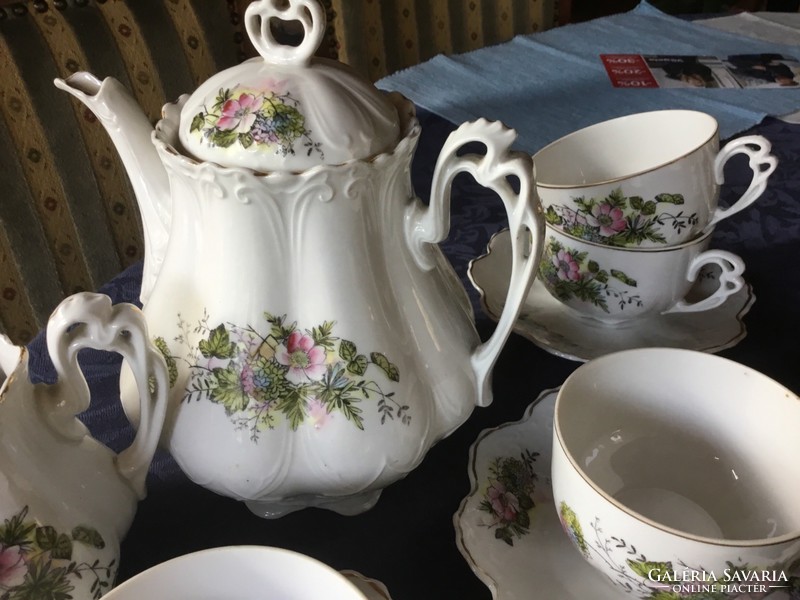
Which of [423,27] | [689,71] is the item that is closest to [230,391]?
[689,71]

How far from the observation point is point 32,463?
0.36 metres

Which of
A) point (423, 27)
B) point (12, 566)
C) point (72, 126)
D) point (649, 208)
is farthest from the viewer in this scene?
point (423, 27)

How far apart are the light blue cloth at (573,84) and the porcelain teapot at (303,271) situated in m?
0.57

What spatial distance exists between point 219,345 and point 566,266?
31cm

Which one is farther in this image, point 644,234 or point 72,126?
point 72,126

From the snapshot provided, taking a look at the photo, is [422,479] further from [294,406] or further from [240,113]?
[240,113]

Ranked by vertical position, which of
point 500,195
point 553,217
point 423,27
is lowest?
point 423,27

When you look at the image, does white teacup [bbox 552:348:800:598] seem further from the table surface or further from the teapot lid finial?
the teapot lid finial

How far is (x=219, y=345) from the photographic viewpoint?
388 millimetres

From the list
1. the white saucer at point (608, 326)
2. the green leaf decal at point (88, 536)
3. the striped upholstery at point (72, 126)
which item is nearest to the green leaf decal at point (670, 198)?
the white saucer at point (608, 326)

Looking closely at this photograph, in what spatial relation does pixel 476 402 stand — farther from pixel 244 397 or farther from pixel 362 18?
pixel 362 18

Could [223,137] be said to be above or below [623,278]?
above

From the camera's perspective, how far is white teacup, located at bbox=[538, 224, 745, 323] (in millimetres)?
568

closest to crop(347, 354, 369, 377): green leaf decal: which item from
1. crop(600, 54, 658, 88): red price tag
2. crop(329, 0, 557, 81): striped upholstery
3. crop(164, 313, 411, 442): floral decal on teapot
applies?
crop(164, 313, 411, 442): floral decal on teapot
